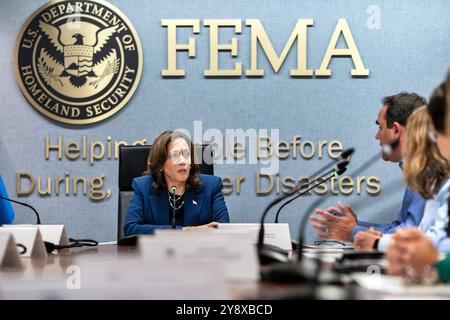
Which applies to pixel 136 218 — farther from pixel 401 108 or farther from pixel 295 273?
pixel 295 273

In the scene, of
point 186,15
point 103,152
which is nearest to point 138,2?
point 186,15

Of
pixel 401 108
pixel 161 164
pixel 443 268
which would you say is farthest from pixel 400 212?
pixel 443 268

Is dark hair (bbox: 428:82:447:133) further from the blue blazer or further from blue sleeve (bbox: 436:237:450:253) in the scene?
the blue blazer

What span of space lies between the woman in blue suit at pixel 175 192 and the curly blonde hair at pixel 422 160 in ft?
5.36

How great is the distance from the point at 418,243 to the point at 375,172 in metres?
3.50

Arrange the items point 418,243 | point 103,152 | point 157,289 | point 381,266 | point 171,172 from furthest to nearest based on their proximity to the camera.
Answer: point 103,152
point 171,172
point 381,266
point 418,243
point 157,289

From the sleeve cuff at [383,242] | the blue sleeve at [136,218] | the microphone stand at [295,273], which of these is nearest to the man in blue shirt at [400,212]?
the sleeve cuff at [383,242]

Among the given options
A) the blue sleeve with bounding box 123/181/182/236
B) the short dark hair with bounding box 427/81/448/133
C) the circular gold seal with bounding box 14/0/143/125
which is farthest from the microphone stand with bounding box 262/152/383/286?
the circular gold seal with bounding box 14/0/143/125

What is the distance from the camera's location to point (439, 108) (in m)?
1.88

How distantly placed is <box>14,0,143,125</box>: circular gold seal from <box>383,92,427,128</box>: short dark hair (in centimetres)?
193

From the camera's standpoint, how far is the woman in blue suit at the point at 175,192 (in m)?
4.02

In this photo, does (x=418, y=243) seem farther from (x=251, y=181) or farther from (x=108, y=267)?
(x=251, y=181)

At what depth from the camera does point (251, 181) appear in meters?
5.07
